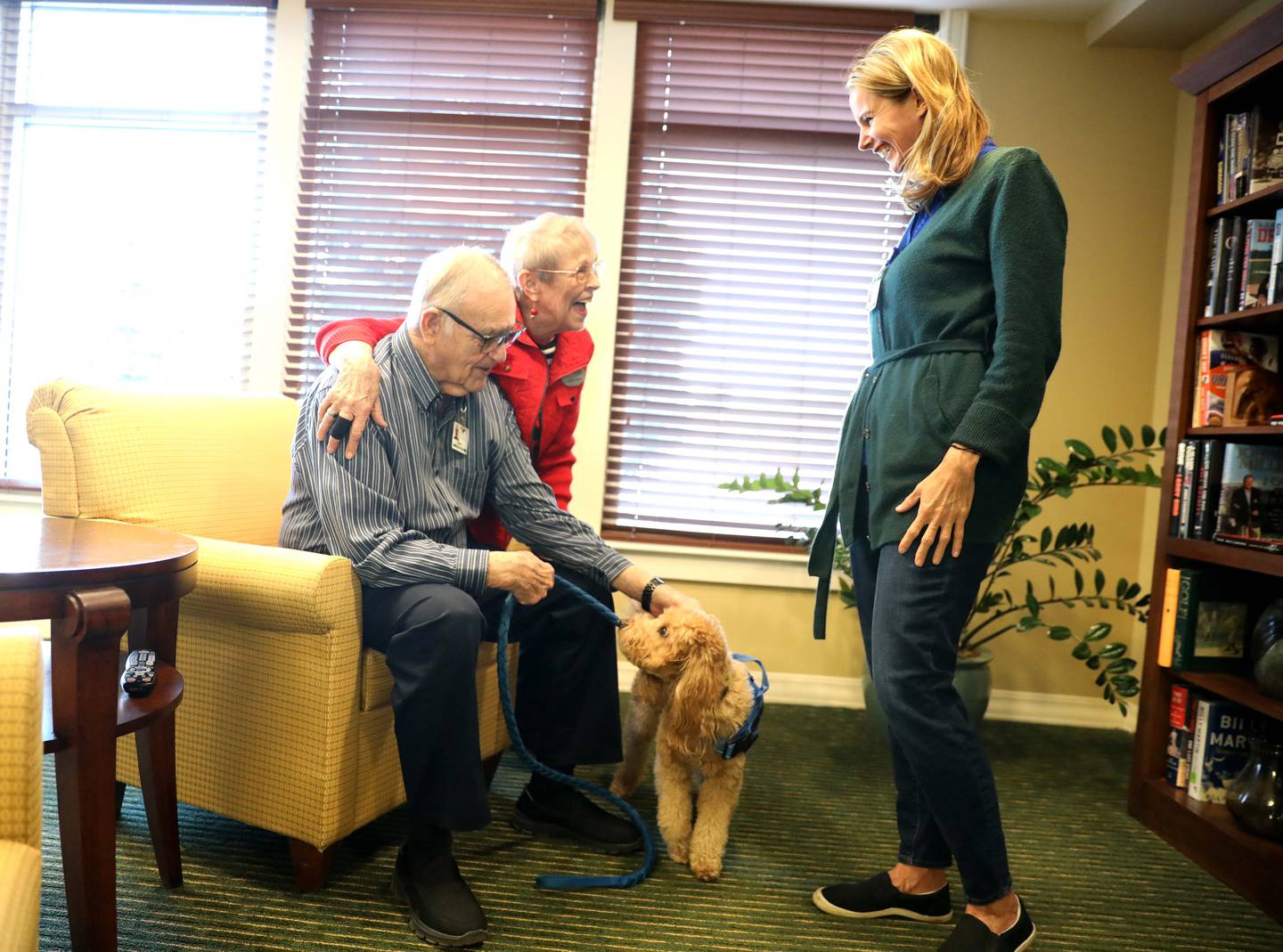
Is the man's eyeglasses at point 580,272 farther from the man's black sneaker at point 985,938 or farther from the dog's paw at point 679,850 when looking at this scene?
the man's black sneaker at point 985,938

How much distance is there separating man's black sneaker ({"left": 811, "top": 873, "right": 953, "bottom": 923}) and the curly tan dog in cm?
25

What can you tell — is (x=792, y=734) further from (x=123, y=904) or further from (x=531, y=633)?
(x=123, y=904)

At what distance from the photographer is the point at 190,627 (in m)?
1.86

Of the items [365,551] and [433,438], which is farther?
[433,438]

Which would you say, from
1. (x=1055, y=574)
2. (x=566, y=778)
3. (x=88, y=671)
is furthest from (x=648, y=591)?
(x=1055, y=574)

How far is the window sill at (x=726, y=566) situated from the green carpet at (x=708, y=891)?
0.92m

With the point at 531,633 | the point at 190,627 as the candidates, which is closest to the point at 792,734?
the point at 531,633

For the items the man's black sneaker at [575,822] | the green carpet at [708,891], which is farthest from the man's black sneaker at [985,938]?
the man's black sneaker at [575,822]

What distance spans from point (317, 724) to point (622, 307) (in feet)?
6.80

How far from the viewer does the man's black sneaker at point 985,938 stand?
5.07 feet

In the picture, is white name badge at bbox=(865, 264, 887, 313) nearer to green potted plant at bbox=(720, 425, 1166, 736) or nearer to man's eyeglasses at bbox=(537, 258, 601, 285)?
man's eyeglasses at bbox=(537, 258, 601, 285)

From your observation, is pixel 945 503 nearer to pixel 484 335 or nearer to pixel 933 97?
pixel 933 97

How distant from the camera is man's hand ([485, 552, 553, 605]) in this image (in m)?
1.77

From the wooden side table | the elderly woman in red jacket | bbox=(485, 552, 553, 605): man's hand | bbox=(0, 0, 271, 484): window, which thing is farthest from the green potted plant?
bbox=(0, 0, 271, 484): window
